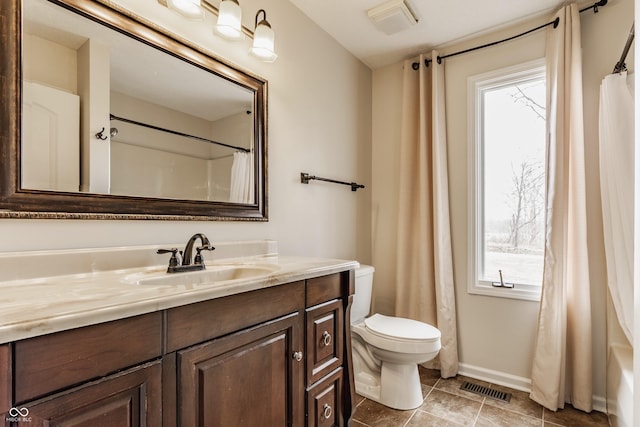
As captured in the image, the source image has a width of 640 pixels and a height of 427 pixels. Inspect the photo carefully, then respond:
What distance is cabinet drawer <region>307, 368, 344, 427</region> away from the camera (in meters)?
1.29

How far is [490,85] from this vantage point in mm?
2297

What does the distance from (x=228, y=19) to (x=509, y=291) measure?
223 centimetres

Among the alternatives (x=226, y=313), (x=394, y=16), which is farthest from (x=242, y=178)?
(x=394, y=16)

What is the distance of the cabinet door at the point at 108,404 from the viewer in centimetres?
62

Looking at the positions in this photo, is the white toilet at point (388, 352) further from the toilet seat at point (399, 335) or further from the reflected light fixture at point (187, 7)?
the reflected light fixture at point (187, 7)

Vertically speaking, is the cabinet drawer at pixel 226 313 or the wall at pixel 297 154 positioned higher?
the wall at pixel 297 154

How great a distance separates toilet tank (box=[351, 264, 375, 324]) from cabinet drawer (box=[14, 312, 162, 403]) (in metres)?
1.41

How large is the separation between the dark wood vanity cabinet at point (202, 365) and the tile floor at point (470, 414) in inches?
18.9

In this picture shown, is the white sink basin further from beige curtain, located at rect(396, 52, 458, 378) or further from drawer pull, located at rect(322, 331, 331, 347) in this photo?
beige curtain, located at rect(396, 52, 458, 378)

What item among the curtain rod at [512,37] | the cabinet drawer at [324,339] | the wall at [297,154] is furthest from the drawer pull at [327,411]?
the curtain rod at [512,37]

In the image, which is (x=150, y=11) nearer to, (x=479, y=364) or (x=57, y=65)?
(x=57, y=65)

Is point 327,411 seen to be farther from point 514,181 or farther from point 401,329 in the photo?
point 514,181

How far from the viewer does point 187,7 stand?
1308 mm

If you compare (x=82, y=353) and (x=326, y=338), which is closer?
(x=82, y=353)
